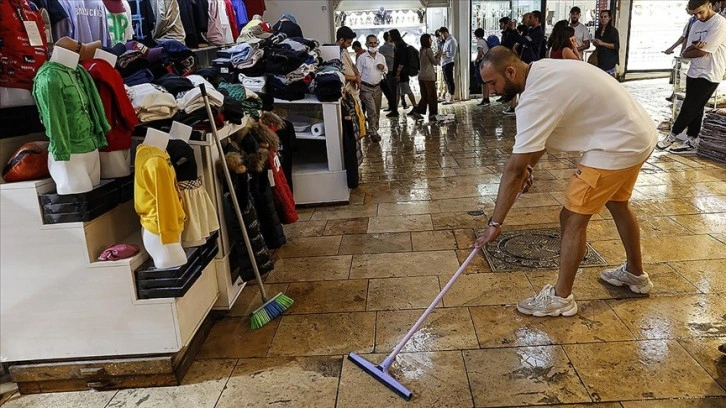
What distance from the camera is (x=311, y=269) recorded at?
12.5 ft

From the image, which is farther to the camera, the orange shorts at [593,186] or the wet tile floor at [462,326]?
the orange shorts at [593,186]

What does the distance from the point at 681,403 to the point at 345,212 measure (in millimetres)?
3163

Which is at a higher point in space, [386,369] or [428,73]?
[428,73]

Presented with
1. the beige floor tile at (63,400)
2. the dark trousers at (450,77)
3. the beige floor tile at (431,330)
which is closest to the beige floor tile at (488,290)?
the beige floor tile at (431,330)

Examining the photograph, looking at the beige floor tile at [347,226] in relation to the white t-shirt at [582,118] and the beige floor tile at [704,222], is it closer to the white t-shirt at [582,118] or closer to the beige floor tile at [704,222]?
the white t-shirt at [582,118]

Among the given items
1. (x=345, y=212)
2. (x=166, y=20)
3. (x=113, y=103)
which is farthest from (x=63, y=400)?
(x=166, y=20)

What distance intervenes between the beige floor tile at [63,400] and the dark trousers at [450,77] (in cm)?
1029

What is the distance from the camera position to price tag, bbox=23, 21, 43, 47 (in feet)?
7.56

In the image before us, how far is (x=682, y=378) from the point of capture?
241cm

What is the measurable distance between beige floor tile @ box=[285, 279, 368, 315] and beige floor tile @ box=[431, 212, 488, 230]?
1.15 meters

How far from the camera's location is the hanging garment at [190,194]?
2.54 meters

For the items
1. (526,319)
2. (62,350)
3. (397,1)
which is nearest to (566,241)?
(526,319)

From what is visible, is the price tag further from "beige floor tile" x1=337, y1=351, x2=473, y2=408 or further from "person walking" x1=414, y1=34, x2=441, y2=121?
"person walking" x1=414, y1=34, x2=441, y2=121

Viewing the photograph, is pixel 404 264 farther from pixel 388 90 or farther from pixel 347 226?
pixel 388 90
